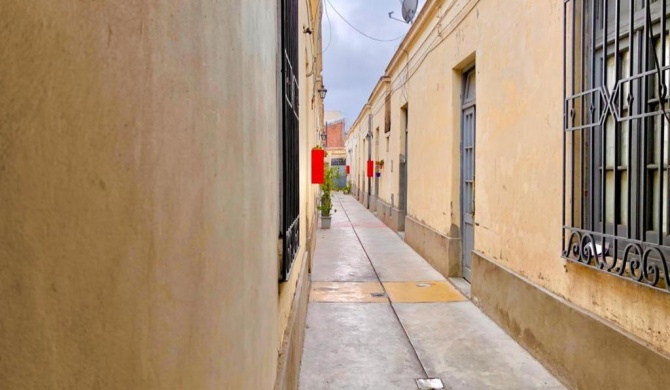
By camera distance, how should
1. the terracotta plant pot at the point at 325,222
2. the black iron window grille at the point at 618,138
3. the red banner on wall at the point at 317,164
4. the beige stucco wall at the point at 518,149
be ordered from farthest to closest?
the terracotta plant pot at the point at 325,222
the red banner on wall at the point at 317,164
the beige stucco wall at the point at 518,149
the black iron window grille at the point at 618,138

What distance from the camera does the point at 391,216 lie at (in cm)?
1333

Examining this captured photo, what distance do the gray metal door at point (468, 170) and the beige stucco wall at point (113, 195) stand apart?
5.64 m

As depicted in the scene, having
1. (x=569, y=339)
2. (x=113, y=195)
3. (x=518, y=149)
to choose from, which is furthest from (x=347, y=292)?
(x=113, y=195)

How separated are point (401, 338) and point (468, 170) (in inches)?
113

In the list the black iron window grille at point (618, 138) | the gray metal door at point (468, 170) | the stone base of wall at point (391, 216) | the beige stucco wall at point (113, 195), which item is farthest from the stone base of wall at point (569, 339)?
the stone base of wall at point (391, 216)

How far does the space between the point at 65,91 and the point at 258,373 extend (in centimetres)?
133

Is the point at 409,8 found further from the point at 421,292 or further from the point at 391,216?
the point at 421,292

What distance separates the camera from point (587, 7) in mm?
3564

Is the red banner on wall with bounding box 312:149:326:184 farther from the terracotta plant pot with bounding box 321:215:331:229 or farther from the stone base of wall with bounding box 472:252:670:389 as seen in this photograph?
the terracotta plant pot with bounding box 321:215:331:229

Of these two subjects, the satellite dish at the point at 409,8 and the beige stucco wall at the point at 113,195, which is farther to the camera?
the satellite dish at the point at 409,8

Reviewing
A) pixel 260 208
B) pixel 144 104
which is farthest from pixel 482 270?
pixel 144 104

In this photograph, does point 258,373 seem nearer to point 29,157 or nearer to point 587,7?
point 29,157

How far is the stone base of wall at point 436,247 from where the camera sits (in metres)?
7.04

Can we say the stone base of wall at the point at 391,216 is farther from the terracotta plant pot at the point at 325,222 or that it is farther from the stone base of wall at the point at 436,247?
the stone base of wall at the point at 436,247
